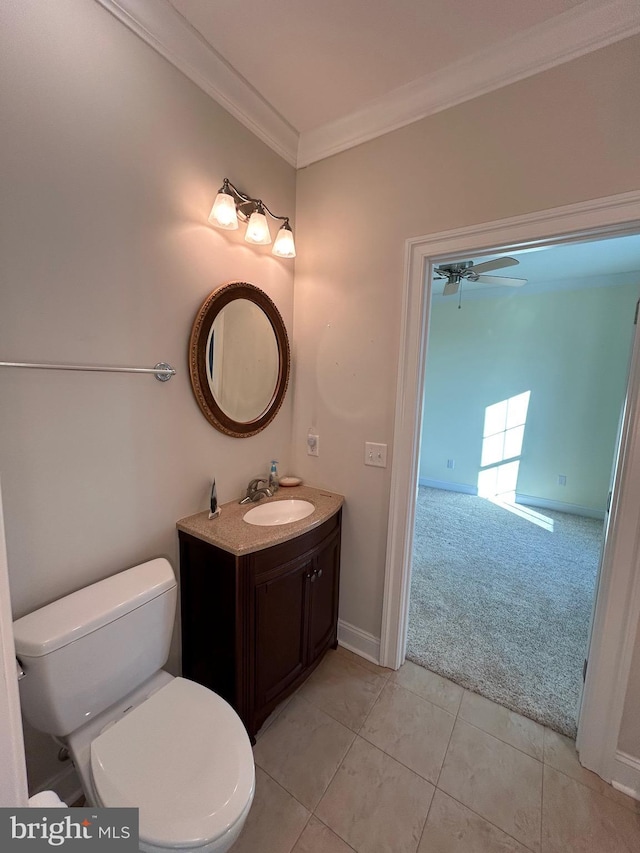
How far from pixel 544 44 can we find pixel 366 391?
140 cm

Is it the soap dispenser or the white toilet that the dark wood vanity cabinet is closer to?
the white toilet

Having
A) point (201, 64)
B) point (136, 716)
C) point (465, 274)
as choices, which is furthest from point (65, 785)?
point (465, 274)

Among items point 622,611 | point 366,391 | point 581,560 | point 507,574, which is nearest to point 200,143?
point 366,391

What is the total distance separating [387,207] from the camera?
5.27 ft

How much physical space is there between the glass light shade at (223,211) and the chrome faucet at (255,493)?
1.20 m

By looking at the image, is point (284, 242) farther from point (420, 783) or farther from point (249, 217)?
point (420, 783)

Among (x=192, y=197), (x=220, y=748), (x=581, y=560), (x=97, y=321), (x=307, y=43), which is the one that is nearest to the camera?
(x=220, y=748)

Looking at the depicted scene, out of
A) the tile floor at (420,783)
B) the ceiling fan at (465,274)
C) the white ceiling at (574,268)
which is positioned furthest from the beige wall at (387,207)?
the white ceiling at (574,268)

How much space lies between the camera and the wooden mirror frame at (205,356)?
1453mm

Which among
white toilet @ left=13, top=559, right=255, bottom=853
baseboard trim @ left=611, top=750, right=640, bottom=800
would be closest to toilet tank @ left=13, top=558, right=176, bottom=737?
white toilet @ left=13, top=559, right=255, bottom=853

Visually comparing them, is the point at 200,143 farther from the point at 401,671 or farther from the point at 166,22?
the point at 401,671

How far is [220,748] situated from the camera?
97 centimetres

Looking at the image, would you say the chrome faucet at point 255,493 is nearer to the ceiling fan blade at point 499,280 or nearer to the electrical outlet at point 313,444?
the electrical outlet at point 313,444

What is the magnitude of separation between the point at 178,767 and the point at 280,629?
588mm
